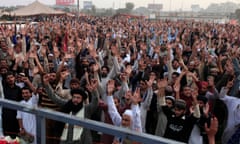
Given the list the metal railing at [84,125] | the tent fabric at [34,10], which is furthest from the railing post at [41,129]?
the tent fabric at [34,10]

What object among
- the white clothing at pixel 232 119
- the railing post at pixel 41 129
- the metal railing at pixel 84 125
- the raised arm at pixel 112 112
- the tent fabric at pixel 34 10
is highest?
the tent fabric at pixel 34 10

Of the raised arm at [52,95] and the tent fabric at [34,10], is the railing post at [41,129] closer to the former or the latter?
the raised arm at [52,95]

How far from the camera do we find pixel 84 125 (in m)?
2.03

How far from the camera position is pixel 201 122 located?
11.3ft

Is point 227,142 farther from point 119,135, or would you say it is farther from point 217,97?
point 119,135

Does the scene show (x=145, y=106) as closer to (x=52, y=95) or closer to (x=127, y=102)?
(x=127, y=102)

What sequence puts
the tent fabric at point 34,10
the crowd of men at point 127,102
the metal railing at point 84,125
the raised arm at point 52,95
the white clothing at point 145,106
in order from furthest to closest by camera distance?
the tent fabric at point 34,10, the white clothing at point 145,106, the raised arm at point 52,95, the crowd of men at point 127,102, the metal railing at point 84,125

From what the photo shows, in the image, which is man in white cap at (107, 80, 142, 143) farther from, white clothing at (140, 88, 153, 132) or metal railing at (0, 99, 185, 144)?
metal railing at (0, 99, 185, 144)

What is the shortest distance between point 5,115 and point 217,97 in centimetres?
325

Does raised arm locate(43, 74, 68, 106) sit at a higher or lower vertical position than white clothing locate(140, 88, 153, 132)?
higher

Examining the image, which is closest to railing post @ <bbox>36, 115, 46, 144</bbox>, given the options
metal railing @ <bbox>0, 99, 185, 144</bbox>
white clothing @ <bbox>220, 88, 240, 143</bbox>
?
metal railing @ <bbox>0, 99, 185, 144</bbox>

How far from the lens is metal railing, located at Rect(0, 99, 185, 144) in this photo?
1780mm

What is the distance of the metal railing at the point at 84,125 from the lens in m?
1.78

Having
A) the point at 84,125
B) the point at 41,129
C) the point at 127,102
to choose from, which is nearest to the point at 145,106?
the point at 127,102
